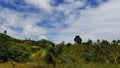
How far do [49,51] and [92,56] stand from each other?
15540 mm

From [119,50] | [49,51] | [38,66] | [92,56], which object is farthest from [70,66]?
[119,50]

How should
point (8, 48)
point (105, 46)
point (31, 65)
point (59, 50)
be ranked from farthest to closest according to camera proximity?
Result: 1. point (8, 48)
2. point (105, 46)
3. point (59, 50)
4. point (31, 65)

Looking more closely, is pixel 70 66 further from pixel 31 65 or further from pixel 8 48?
pixel 8 48

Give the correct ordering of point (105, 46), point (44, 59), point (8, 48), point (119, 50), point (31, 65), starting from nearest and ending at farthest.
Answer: point (31, 65) < point (44, 59) < point (105, 46) < point (8, 48) < point (119, 50)

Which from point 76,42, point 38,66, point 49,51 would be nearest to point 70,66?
point 38,66

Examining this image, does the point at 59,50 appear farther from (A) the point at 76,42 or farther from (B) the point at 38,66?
(A) the point at 76,42

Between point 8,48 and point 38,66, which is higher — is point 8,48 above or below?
above

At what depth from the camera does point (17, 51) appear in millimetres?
41188

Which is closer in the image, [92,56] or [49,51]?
[49,51]

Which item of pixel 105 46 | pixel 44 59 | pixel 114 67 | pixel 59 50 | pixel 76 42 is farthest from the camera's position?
pixel 76 42

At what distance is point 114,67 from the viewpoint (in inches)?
862

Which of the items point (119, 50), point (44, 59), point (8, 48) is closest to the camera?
point (44, 59)

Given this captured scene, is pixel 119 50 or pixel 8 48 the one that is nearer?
pixel 8 48

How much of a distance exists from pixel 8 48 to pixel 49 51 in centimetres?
1513
